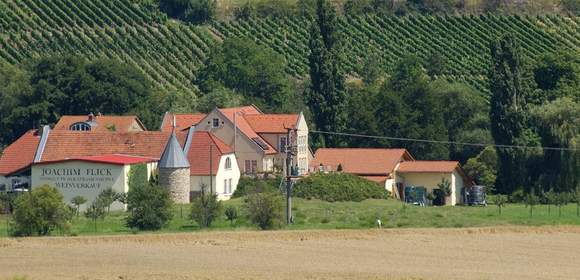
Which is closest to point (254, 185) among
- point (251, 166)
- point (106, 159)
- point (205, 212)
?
point (251, 166)

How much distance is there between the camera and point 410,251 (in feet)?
183

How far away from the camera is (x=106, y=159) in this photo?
75.1 meters

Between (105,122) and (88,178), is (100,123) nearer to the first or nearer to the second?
(105,122)

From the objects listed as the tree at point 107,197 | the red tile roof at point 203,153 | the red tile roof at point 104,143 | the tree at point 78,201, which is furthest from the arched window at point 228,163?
the tree at point 78,201

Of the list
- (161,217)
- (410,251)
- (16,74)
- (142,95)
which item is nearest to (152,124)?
(142,95)

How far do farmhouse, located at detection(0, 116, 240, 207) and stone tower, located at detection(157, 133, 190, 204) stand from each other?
0.04 meters

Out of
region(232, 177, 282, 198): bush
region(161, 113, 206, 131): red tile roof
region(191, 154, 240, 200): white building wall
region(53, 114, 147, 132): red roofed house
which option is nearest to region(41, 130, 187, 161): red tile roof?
region(191, 154, 240, 200): white building wall

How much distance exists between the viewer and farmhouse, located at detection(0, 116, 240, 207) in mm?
74250

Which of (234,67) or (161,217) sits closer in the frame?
(161,217)

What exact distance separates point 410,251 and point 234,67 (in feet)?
179

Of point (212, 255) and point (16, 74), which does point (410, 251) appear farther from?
point (16, 74)

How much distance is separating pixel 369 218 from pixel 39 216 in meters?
13.0

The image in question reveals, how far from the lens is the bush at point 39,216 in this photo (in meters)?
60.6

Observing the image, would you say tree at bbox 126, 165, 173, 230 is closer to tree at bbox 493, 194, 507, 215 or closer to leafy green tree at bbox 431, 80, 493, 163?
tree at bbox 493, 194, 507, 215
